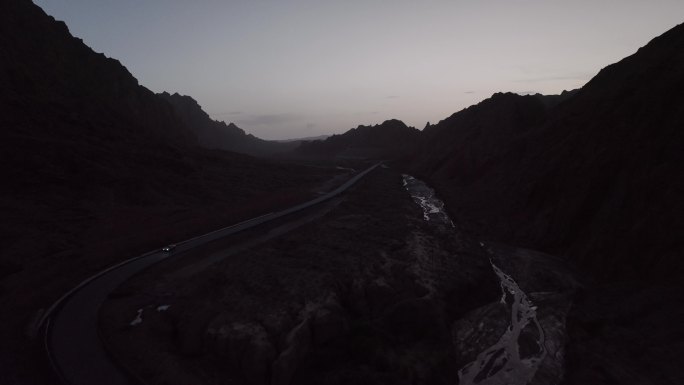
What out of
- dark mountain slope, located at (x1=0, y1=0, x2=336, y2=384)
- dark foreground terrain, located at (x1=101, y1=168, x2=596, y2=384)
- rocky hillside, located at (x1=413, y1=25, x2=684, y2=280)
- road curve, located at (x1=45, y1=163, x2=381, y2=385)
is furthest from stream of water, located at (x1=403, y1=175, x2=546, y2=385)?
dark mountain slope, located at (x1=0, y1=0, x2=336, y2=384)

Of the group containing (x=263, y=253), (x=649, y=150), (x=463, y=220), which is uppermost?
(x=649, y=150)

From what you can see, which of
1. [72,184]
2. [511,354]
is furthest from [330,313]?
[72,184]

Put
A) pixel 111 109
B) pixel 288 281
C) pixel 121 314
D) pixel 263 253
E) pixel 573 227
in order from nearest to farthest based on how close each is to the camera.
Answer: pixel 121 314 → pixel 288 281 → pixel 263 253 → pixel 573 227 → pixel 111 109

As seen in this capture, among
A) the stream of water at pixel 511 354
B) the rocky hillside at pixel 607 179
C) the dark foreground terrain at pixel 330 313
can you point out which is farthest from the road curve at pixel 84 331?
the rocky hillside at pixel 607 179

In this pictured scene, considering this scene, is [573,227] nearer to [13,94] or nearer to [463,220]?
[463,220]

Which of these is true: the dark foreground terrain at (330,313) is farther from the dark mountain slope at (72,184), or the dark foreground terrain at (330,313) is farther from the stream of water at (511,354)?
the dark mountain slope at (72,184)

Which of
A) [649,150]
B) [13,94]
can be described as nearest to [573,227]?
[649,150]

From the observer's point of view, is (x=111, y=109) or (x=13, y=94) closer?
(x=13, y=94)
